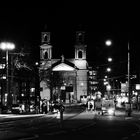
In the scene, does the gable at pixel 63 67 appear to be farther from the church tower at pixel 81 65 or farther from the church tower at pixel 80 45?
the church tower at pixel 80 45

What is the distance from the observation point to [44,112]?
55.4m

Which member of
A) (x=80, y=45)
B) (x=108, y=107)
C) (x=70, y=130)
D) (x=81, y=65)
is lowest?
(x=70, y=130)

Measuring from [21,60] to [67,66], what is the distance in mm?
71674

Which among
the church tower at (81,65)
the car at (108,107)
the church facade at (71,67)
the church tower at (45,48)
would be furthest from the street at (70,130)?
the church tower at (45,48)

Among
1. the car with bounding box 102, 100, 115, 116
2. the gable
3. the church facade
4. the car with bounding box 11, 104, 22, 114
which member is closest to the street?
the car with bounding box 102, 100, 115, 116

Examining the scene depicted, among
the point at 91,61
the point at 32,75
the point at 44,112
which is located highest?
the point at 91,61

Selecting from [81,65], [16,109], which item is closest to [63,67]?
[81,65]

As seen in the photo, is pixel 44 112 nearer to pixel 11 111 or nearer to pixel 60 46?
pixel 11 111

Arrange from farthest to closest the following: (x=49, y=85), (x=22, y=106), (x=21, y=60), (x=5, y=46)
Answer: (x=49, y=85) < (x=21, y=60) < (x=22, y=106) < (x=5, y=46)

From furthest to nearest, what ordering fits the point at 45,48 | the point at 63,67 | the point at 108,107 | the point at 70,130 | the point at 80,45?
the point at 63,67
the point at 45,48
the point at 80,45
the point at 108,107
the point at 70,130

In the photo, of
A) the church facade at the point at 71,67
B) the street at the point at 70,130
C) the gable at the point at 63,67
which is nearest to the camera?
the street at the point at 70,130

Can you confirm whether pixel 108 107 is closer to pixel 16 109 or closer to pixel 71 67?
pixel 16 109

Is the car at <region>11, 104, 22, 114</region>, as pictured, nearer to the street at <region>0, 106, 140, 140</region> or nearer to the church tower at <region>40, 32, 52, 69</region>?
the street at <region>0, 106, 140, 140</region>

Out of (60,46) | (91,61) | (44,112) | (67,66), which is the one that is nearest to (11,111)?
(44,112)
